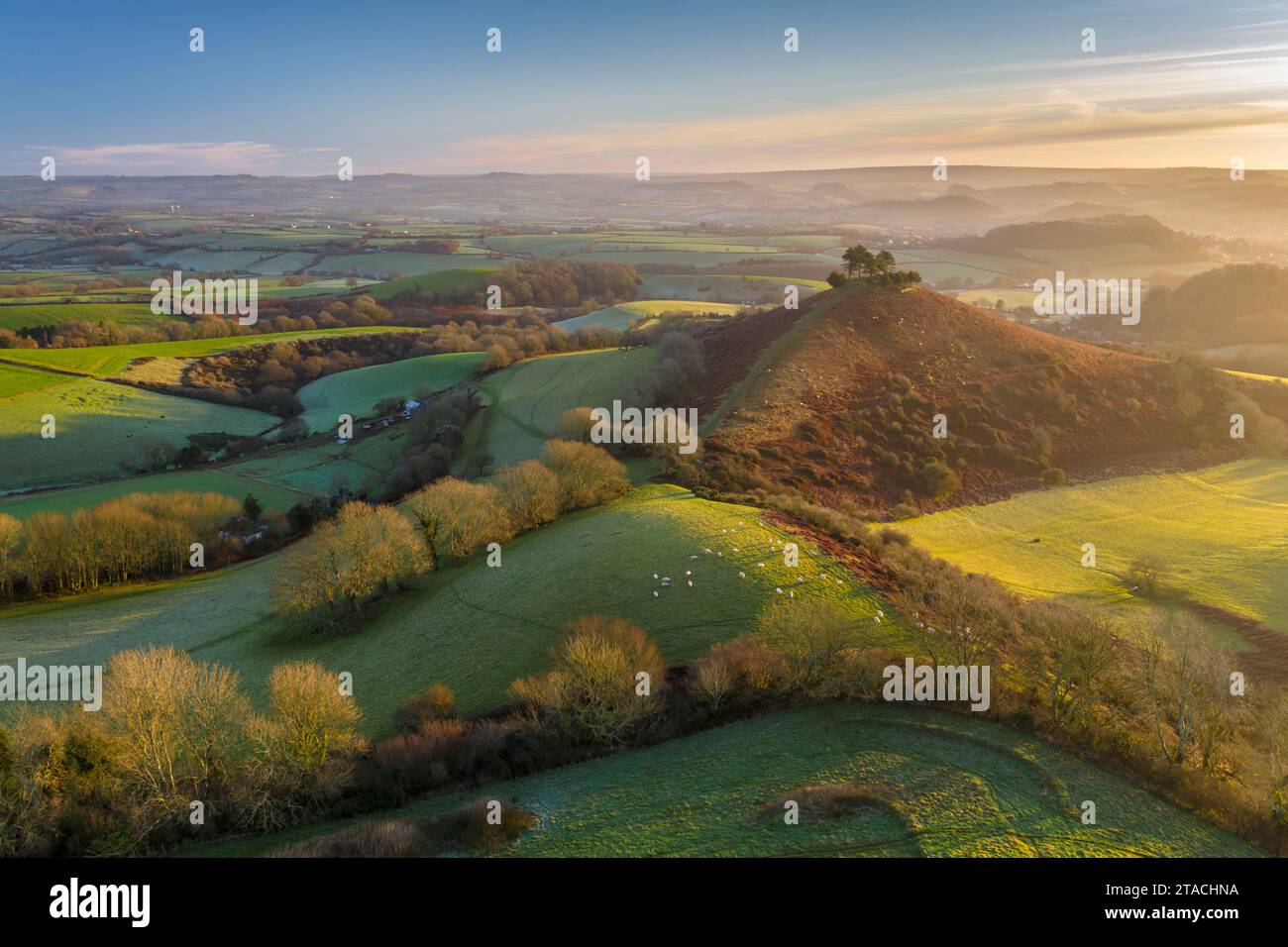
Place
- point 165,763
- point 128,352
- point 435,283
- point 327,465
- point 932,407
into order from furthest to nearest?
point 435,283, point 128,352, point 327,465, point 932,407, point 165,763

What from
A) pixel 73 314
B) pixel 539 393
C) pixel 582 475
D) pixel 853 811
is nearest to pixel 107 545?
pixel 582 475

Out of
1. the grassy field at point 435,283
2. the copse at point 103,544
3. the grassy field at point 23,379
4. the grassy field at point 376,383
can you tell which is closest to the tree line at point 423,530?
Answer: the copse at point 103,544

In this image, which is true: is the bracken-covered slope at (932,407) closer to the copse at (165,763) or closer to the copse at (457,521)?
the copse at (457,521)

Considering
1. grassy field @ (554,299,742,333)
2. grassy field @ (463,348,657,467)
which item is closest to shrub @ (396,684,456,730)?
grassy field @ (463,348,657,467)

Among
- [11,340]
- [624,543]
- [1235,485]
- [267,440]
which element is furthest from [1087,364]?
[11,340]

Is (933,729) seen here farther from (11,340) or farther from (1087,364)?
(11,340)

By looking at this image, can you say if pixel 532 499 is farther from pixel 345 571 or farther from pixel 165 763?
pixel 165 763
